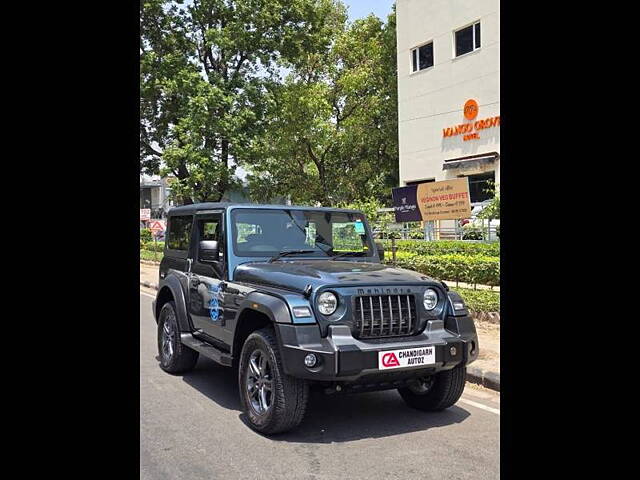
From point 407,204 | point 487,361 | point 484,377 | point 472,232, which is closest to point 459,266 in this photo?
point 407,204

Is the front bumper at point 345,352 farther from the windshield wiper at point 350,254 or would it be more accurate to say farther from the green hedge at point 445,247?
the green hedge at point 445,247

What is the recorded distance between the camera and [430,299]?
4.75 meters

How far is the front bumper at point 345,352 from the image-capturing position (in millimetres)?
4102

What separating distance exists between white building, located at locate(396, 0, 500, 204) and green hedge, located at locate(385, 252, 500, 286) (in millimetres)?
7919

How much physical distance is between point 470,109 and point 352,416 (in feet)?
60.3

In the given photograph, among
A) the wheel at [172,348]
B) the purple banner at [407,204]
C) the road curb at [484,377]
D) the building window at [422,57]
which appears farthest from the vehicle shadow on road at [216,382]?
the building window at [422,57]

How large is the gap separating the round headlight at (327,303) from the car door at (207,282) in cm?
142

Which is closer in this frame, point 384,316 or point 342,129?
point 384,316

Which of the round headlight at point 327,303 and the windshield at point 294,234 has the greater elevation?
the windshield at point 294,234

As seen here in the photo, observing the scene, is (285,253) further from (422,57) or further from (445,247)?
(422,57)

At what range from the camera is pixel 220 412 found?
16.9 ft
